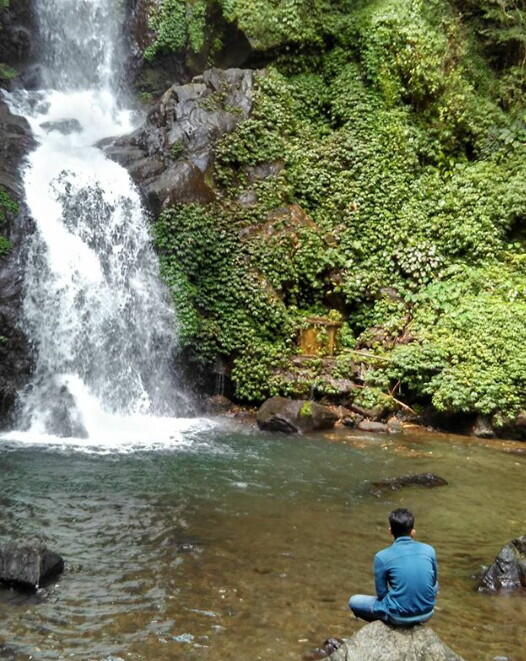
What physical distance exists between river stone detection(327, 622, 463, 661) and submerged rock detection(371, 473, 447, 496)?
5499mm

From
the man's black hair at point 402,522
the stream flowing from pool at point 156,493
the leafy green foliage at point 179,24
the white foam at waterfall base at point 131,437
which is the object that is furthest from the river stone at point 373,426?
the leafy green foliage at point 179,24

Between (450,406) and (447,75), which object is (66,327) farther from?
(447,75)

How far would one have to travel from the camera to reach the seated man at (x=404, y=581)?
4.55m

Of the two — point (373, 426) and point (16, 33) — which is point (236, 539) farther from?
point (16, 33)

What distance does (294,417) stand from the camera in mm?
14125

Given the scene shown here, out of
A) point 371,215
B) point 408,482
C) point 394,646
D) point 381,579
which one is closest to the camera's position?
point 394,646

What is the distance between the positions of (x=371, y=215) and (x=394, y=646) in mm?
14685

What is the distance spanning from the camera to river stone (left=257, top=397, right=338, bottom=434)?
14.1 meters

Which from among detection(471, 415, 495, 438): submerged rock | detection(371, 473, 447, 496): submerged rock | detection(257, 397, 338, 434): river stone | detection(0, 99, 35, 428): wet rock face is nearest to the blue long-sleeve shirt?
detection(371, 473, 447, 496): submerged rock

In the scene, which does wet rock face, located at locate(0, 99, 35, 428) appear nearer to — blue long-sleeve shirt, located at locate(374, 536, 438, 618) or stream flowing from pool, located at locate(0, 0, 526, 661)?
stream flowing from pool, located at locate(0, 0, 526, 661)

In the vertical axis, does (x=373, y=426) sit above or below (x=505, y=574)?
above

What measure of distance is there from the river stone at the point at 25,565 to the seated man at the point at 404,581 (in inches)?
134

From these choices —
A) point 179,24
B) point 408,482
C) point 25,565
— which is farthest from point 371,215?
point 25,565

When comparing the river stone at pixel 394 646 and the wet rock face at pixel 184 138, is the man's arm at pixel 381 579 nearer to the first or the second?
the river stone at pixel 394 646
